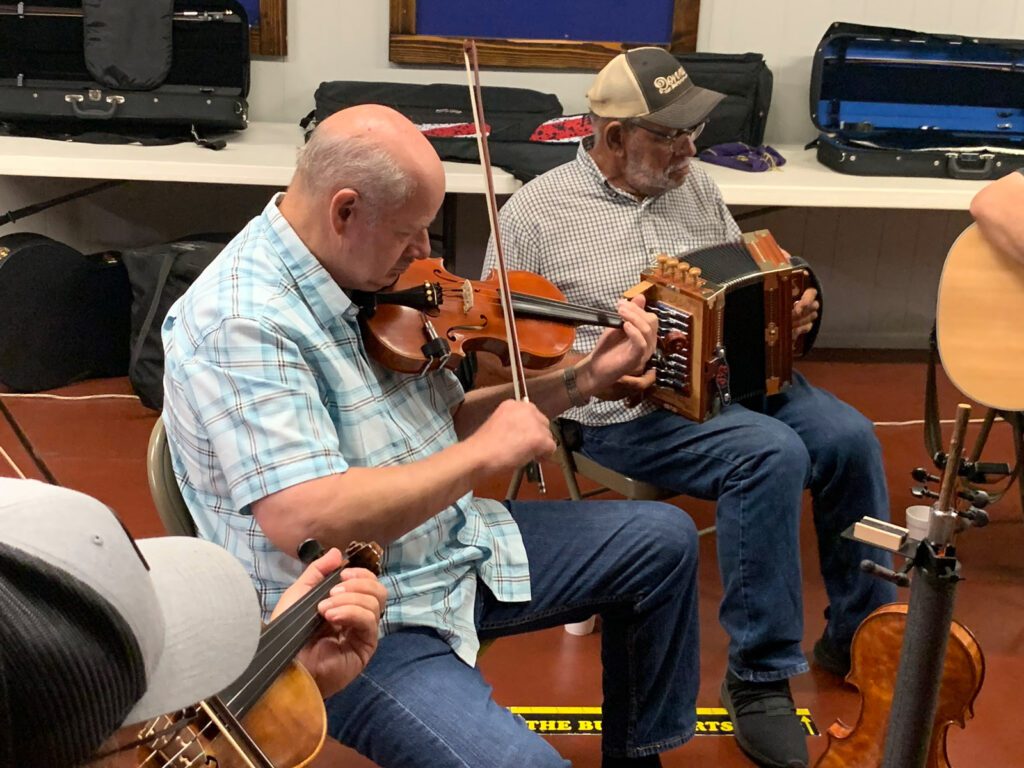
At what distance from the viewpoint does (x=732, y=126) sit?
11.6ft

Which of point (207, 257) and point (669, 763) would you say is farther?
point (207, 257)

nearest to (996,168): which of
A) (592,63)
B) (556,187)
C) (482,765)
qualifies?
(592,63)

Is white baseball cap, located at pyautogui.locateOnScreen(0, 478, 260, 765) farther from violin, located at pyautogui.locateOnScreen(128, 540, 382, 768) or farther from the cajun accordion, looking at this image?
the cajun accordion

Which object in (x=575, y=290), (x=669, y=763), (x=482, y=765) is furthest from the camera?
(x=575, y=290)

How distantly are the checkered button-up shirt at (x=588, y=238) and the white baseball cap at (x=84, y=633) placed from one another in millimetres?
1508

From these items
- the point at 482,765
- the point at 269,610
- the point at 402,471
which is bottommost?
the point at 482,765

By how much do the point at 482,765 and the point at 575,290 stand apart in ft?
3.69

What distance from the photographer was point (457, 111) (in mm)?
3406

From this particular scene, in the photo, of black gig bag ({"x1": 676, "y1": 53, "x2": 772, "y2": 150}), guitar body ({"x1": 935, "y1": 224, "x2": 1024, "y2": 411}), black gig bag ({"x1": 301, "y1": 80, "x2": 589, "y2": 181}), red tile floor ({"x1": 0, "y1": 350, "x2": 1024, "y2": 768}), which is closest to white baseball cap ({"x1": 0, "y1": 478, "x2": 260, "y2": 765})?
red tile floor ({"x1": 0, "y1": 350, "x2": 1024, "y2": 768})

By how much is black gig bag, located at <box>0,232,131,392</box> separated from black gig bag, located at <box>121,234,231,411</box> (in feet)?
0.74

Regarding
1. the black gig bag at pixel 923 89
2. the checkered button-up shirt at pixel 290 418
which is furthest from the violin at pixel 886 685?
the black gig bag at pixel 923 89

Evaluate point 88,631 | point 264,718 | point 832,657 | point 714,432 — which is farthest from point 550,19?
point 88,631

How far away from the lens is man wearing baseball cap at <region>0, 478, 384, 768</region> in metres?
0.57

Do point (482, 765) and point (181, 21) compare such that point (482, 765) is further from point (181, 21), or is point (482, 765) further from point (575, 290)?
point (181, 21)
